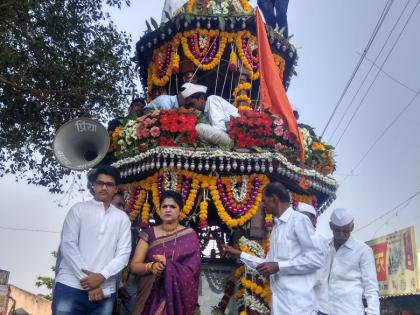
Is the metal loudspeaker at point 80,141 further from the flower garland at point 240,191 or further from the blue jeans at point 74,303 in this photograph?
the blue jeans at point 74,303

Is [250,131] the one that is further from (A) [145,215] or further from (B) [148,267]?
(B) [148,267]

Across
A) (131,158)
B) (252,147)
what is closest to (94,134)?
(131,158)

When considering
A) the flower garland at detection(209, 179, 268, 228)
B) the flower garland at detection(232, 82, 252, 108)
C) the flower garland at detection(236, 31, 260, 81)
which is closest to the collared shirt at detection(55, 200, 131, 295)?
the flower garland at detection(209, 179, 268, 228)

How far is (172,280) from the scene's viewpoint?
181 inches

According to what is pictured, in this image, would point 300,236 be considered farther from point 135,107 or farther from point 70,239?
point 135,107

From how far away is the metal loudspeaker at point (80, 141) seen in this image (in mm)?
6652

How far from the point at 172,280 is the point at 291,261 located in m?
1.07

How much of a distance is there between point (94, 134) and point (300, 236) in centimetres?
338

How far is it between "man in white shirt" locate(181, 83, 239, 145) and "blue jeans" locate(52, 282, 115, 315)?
3.10m

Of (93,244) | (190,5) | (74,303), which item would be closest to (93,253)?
(93,244)

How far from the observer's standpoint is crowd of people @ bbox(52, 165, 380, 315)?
441 centimetres

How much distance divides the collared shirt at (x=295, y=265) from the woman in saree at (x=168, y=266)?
780 millimetres

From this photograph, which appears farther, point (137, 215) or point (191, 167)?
point (137, 215)

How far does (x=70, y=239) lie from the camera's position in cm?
450
